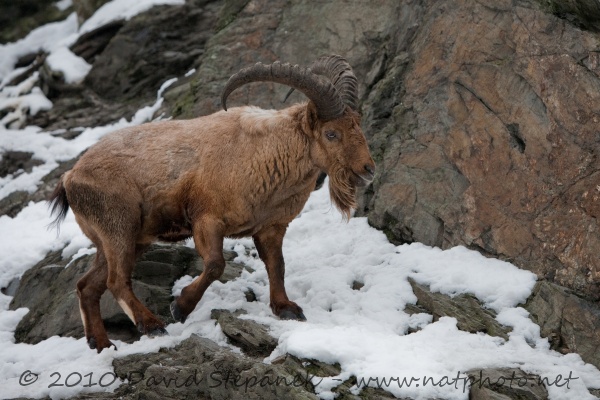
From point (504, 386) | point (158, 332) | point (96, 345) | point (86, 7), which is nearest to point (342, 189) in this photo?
point (158, 332)

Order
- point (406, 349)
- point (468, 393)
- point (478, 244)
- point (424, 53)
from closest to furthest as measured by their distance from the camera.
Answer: point (468, 393) < point (406, 349) < point (478, 244) < point (424, 53)

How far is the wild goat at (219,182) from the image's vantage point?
1058 cm

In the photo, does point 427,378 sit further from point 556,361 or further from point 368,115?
point 368,115

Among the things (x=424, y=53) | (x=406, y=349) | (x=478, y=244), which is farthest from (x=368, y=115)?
(x=406, y=349)

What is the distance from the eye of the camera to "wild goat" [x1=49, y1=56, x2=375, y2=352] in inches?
416

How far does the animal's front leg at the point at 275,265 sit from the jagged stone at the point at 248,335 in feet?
2.40

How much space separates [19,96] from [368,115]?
10580 millimetres

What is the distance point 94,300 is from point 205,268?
176 centimetres

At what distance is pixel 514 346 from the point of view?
31.8 ft

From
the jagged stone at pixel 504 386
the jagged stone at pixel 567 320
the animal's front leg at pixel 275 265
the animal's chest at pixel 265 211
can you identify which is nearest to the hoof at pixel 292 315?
the animal's front leg at pixel 275 265

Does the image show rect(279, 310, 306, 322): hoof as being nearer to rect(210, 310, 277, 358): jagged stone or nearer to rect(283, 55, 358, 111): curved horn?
rect(210, 310, 277, 358): jagged stone

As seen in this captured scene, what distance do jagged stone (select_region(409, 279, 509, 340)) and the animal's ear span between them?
2.51m

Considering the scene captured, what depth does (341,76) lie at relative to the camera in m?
11.0
